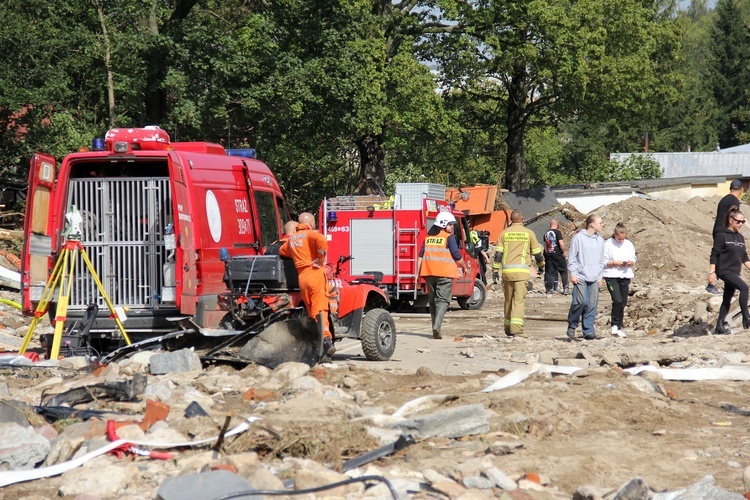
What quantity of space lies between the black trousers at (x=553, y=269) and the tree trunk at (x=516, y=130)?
16.6 m

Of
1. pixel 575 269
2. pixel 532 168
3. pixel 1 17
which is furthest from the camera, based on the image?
pixel 532 168

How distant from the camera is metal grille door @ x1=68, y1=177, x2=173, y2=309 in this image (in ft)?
38.8

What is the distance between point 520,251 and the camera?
48.1 ft

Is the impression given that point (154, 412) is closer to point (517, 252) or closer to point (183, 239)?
point (183, 239)

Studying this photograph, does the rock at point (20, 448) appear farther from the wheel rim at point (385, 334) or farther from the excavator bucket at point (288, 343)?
the wheel rim at point (385, 334)

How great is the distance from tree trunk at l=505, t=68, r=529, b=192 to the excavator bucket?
103ft

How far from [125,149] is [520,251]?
6048mm

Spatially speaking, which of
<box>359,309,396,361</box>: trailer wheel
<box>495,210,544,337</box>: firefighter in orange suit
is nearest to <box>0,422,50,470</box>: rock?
<box>359,309,396,361</box>: trailer wheel

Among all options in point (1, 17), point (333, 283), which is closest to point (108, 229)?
point (333, 283)

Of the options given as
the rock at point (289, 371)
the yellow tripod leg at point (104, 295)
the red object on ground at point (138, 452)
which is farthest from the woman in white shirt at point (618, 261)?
the red object on ground at point (138, 452)

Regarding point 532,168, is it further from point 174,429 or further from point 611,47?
point 174,429

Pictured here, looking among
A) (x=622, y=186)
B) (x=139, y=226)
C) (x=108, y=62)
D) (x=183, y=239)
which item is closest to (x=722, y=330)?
(x=183, y=239)

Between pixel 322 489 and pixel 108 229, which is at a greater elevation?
pixel 108 229

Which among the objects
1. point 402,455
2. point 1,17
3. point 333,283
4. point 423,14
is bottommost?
point 402,455
